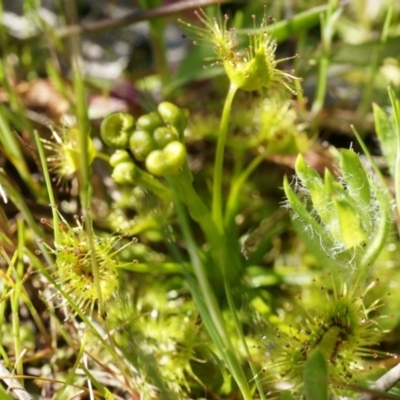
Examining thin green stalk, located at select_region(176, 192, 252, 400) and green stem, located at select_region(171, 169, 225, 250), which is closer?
thin green stalk, located at select_region(176, 192, 252, 400)

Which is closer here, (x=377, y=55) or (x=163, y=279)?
(x=163, y=279)

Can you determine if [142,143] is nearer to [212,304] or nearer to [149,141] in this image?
[149,141]

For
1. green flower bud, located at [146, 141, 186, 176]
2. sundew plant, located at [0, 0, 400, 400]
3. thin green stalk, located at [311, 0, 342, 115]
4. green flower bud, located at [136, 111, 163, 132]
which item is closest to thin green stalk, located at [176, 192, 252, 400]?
sundew plant, located at [0, 0, 400, 400]

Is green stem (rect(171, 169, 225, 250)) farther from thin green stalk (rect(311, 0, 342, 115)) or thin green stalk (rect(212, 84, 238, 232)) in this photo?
thin green stalk (rect(311, 0, 342, 115))

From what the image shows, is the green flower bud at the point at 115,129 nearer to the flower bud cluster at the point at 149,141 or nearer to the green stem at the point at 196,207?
the flower bud cluster at the point at 149,141

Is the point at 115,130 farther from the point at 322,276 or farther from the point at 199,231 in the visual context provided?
the point at 322,276

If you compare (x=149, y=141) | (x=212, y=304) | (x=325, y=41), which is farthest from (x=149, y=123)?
(x=325, y=41)

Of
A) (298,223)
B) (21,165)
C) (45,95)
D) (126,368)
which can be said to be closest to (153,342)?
(126,368)
